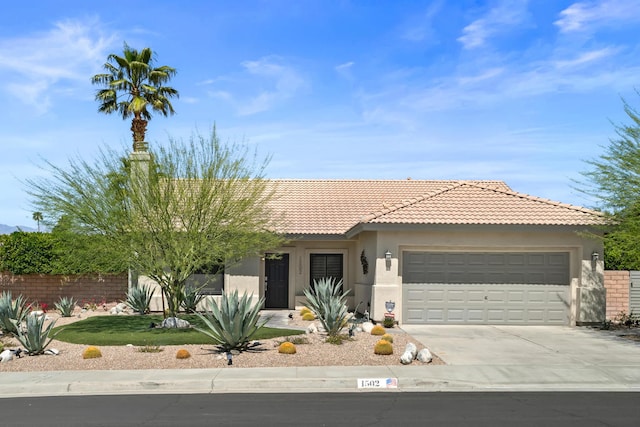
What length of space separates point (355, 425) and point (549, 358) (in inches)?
279

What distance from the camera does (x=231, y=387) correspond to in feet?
38.9

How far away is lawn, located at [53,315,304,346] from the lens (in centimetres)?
1647

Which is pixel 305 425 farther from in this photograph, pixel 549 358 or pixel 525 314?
pixel 525 314

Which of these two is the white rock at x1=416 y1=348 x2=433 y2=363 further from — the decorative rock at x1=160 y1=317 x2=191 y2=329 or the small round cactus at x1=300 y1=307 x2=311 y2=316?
the small round cactus at x1=300 y1=307 x2=311 y2=316

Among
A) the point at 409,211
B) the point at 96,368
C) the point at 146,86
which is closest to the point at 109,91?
the point at 146,86

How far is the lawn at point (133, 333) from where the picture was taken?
16469 mm

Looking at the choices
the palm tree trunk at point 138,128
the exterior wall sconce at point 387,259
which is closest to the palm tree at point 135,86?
the palm tree trunk at point 138,128

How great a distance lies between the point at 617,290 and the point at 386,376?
14712 millimetres

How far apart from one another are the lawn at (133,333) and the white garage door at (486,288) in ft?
15.4

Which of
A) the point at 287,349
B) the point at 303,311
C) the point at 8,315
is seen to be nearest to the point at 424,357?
the point at 287,349

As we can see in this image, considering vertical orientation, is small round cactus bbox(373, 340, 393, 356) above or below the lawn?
above

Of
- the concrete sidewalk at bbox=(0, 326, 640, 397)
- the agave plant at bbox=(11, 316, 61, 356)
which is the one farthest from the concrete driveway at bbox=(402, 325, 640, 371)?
the agave plant at bbox=(11, 316, 61, 356)

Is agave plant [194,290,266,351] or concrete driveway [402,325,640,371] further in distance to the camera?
agave plant [194,290,266,351]

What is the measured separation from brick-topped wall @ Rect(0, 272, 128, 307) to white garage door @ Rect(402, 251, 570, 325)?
12864 mm
